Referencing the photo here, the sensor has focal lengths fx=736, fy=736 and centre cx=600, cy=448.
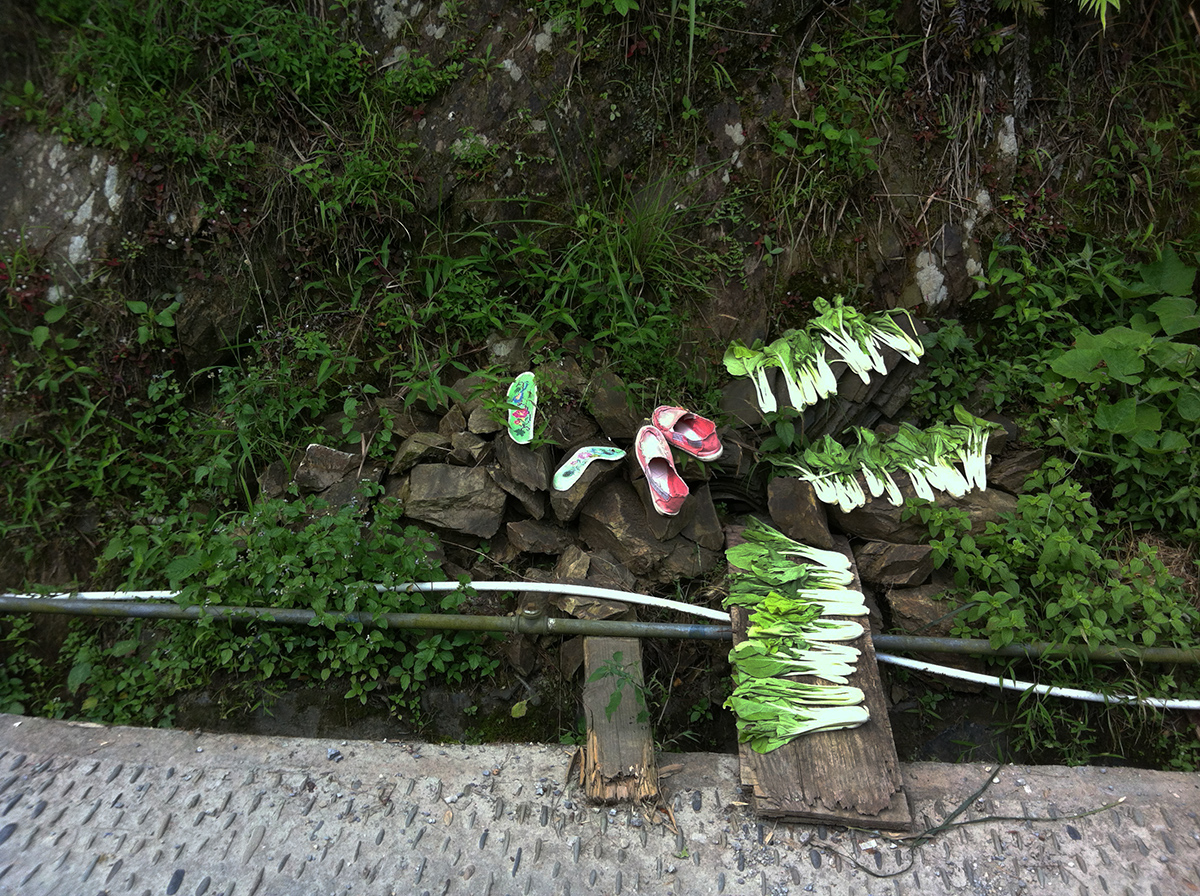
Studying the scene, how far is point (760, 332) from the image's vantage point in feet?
Answer: 12.5

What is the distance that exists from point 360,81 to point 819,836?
400cm

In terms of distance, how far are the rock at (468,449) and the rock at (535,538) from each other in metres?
0.34

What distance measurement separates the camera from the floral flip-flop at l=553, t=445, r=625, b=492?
3.23 m

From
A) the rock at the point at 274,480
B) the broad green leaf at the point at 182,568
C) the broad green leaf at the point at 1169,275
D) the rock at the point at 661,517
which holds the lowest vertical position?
the broad green leaf at the point at 1169,275

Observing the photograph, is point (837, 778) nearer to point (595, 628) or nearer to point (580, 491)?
point (595, 628)

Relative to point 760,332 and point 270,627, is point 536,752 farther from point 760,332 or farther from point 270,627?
point 760,332

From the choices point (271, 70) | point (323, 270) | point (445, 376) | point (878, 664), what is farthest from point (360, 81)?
point (878, 664)

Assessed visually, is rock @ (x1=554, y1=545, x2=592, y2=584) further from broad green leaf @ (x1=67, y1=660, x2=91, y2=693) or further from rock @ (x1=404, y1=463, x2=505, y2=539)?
broad green leaf @ (x1=67, y1=660, x2=91, y2=693)

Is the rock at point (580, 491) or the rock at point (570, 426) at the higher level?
the rock at point (570, 426)

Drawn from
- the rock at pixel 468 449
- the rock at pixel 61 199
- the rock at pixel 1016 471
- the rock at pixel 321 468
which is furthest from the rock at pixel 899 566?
the rock at pixel 61 199

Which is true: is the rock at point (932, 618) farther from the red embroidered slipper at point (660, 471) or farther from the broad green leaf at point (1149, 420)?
the broad green leaf at point (1149, 420)

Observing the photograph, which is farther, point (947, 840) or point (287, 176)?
point (287, 176)

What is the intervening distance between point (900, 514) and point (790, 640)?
0.87 meters

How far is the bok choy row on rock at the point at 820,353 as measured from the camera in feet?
11.5
